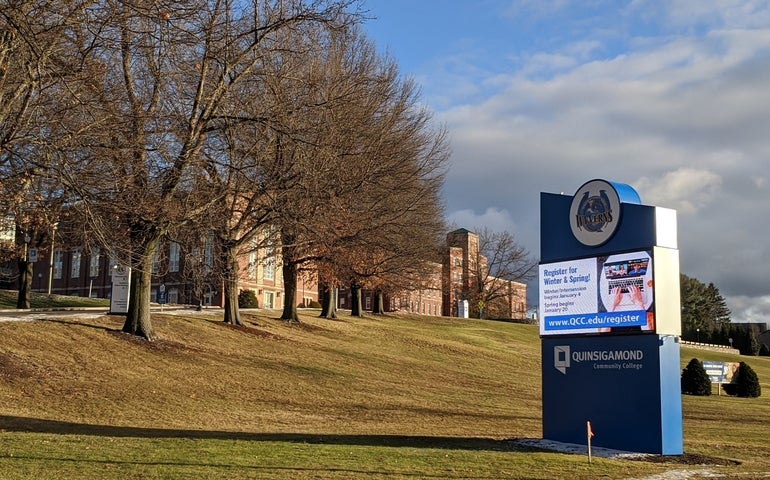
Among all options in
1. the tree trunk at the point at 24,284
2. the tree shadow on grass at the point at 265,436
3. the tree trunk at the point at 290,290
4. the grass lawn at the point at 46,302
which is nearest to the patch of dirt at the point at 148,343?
the tree shadow on grass at the point at 265,436

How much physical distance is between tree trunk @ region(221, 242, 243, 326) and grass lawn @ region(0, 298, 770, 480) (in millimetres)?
962

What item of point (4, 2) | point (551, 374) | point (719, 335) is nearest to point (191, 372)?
point (551, 374)

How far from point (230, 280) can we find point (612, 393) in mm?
14116

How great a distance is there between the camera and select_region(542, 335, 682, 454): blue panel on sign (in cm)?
1421

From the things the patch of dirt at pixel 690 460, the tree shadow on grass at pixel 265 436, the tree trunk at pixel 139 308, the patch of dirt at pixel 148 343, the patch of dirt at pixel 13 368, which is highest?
the tree trunk at pixel 139 308

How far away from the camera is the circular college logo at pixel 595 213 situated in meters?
15.3

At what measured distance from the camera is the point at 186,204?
2152 centimetres

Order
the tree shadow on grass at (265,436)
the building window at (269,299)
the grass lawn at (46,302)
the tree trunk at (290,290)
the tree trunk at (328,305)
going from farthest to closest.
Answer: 1. the building window at (269,299)
2. the grass lawn at (46,302)
3. the tree trunk at (328,305)
4. the tree trunk at (290,290)
5. the tree shadow on grass at (265,436)

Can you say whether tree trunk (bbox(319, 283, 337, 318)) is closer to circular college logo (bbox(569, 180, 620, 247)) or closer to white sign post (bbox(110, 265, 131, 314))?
white sign post (bbox(110, 265, 131, 314))

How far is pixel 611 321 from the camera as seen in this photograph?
49.2ft

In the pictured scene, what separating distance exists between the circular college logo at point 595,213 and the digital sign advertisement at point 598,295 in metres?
0.49

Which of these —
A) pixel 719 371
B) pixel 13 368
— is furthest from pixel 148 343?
pixel 719 371

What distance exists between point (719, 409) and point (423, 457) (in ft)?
66.1

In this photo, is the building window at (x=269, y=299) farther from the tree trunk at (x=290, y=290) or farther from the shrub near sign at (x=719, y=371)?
the shrub near sign at (x=719, y=371)
